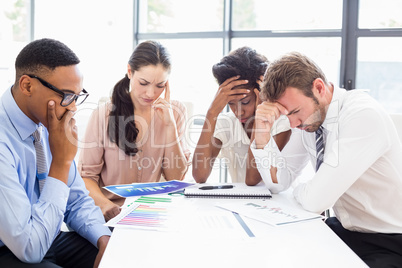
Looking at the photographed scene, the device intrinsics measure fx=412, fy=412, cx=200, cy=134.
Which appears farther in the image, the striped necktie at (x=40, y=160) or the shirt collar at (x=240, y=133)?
the shirt collar at (x=240, y=133)

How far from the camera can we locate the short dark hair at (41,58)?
1.42m

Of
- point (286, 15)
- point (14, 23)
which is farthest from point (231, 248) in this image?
point (286, 15)

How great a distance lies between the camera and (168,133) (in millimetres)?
2318

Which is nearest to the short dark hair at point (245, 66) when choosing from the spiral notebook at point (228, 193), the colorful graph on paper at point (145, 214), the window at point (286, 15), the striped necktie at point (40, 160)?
the spiral notebook at point (228, 193)

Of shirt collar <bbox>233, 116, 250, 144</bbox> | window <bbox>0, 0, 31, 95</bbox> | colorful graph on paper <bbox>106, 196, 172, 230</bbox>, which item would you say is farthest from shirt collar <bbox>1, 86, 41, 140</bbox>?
window <bbox>0, 0, 31, 95</bbox>

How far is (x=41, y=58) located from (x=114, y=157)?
2.92ft

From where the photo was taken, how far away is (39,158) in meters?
1.49

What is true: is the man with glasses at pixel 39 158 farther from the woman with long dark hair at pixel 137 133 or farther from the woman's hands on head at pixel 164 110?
the woman's hands on head at pixel 164 110

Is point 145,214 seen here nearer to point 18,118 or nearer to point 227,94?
point 18,118

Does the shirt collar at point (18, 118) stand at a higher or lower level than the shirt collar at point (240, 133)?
higher

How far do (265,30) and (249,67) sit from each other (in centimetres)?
253

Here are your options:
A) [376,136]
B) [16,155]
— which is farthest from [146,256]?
[376,136]

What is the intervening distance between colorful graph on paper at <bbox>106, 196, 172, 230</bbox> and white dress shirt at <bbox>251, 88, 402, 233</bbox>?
54 centimetres

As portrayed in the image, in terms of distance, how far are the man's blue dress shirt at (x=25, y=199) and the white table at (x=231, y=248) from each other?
23 centimetres
